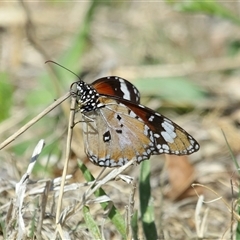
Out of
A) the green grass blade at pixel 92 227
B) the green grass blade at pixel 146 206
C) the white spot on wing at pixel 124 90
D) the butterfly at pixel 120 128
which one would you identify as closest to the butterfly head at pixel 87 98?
the butterfly at pixel 120 128

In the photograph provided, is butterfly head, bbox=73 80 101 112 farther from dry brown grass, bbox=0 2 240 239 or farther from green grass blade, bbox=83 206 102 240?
green grass blade, bbox=83 206 102 240

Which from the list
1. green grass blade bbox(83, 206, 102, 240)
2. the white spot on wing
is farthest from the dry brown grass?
the white spot on wing

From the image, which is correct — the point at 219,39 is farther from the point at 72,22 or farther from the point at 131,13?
the point at 72,22

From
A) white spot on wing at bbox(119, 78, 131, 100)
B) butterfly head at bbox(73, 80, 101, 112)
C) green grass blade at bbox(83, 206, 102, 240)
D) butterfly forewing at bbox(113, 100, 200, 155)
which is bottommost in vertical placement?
green grass blade at bbox(83, 206, 102, 240)

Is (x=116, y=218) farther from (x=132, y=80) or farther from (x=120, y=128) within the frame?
(x=132, y=80)

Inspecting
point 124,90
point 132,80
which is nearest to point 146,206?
point 124,90
